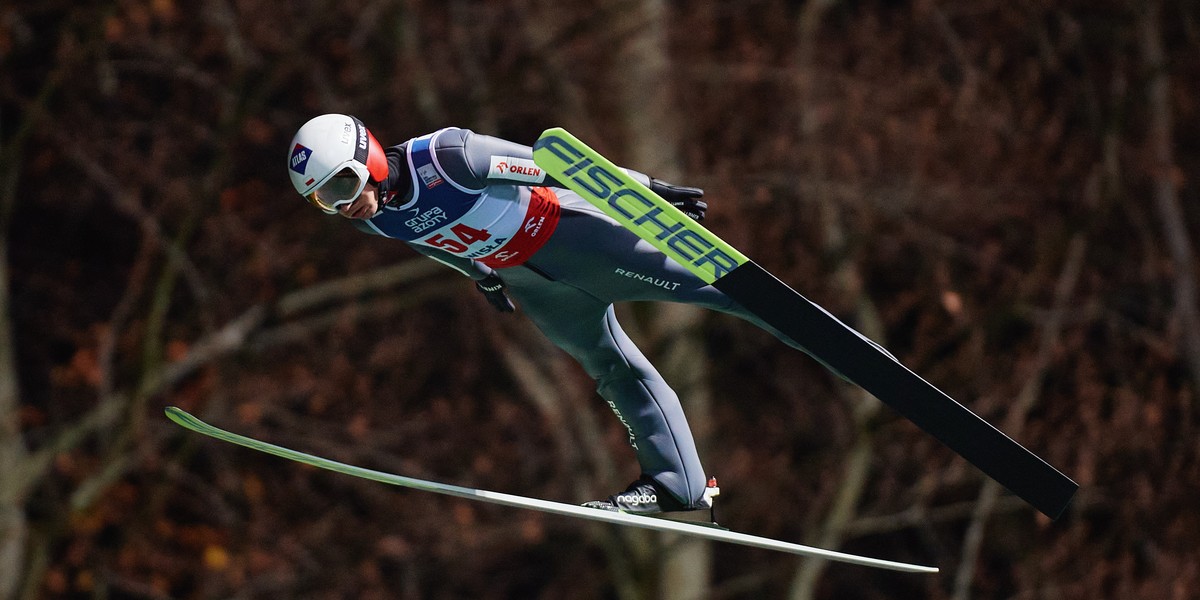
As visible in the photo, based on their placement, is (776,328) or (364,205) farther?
(776,328)

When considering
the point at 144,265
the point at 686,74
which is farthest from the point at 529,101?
the point at 144,265

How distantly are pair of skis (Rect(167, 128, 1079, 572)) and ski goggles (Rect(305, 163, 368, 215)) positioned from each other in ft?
1.85

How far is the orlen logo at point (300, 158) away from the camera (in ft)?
16.2

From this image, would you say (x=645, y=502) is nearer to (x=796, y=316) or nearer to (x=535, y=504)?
(x=535, y=504)

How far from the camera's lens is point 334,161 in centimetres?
491

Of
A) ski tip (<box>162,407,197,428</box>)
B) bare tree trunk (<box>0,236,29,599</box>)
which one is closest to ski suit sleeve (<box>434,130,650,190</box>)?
ski tip (<box>162,407,197,428</box>)

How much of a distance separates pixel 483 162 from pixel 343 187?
479mm

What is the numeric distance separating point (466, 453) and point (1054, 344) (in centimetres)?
578

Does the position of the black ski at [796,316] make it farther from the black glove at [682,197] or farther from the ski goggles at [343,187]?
the ski goggles at [343,187]

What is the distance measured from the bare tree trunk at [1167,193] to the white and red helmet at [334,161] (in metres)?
11.7

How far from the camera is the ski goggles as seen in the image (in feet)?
16.2

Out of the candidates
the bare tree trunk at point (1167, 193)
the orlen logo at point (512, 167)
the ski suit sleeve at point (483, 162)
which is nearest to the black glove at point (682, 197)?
the ski suit sleeve at point (483, 162)

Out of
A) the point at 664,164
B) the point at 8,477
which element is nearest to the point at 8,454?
the point at 8,477

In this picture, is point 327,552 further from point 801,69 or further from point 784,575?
point 801,69
